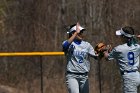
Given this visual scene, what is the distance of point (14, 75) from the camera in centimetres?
1200

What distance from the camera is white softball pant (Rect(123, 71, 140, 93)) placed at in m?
9.32

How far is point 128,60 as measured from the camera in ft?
31.0

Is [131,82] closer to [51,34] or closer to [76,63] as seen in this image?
[76,63]

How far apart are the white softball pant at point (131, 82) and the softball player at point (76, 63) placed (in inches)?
28.8

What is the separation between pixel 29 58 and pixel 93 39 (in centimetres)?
149

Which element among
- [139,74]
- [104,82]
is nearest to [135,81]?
[139,74]

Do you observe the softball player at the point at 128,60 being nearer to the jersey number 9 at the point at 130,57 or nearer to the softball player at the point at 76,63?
the jersey number 9 at the point at 130,57

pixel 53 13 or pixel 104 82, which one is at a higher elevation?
pixel 53 13

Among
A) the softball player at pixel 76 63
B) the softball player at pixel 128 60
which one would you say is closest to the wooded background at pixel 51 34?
the softball player at pixel 76 63

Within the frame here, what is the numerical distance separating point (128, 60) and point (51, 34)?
3.25 meters

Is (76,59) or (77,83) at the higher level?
(76,59)

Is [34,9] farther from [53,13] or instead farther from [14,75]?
[14,75]

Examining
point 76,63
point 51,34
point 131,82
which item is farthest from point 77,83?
point 51,34

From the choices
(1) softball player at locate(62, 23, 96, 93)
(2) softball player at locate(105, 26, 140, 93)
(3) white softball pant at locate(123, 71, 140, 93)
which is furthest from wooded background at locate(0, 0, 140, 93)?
(3) white softball pant at locate(123, 71, 140, 93)
